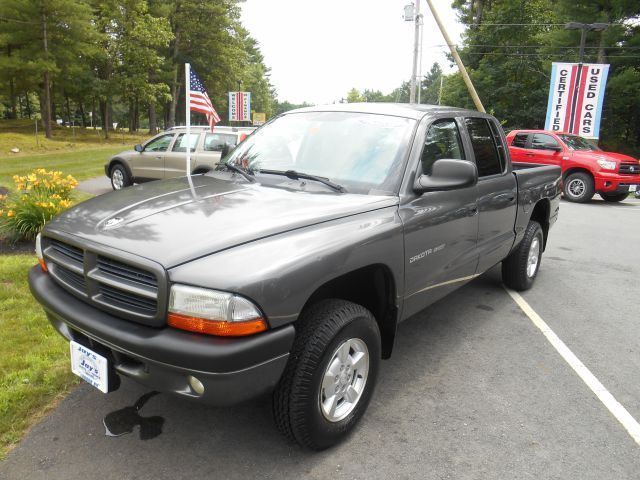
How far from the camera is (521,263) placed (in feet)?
16.5

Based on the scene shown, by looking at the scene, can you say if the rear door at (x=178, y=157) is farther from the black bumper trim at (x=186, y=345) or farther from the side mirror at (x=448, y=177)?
the black bumper trim at (x=186, y=345)

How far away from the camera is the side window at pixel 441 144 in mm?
3287

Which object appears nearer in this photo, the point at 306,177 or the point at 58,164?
the point at 306,177

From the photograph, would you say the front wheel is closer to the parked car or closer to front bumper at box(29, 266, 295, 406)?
the parked car

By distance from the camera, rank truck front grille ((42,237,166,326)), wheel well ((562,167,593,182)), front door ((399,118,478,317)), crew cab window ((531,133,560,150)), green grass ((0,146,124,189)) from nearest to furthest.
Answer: truck front grille ((42,237,166,326)), front door ((399,118,478,317)), wheel well ((562,167,593,182)), crew cab window ((531,133,560,150)), green grass ((0,146,124,189))

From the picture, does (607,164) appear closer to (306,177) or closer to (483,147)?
(483,147)

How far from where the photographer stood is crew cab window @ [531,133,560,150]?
13539 mm

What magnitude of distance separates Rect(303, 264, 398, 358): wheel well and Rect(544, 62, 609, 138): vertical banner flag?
18.3 metres

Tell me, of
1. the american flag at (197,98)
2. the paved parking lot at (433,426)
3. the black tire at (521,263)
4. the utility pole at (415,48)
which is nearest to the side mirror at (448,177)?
the paved parking lot at (433,426)

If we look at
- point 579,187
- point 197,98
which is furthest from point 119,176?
point 579,187

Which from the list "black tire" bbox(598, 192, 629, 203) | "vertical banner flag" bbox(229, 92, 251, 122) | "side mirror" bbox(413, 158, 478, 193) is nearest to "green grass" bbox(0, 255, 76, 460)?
"side mirror" bbox(413, 158, 478, 193)

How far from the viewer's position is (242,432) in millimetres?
2736

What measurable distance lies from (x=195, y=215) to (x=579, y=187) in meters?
13.1

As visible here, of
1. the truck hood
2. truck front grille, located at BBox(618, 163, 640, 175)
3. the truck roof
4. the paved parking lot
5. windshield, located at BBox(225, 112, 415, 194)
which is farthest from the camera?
truck front grille, located at BBox(618, 163, 640, 175)
